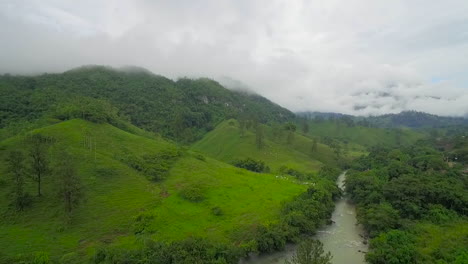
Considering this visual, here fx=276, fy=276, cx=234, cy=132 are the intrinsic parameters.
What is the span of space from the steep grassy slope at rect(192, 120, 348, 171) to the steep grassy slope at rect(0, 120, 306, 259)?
48.6 m

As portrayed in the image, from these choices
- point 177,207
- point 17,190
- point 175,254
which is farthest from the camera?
point 177,207

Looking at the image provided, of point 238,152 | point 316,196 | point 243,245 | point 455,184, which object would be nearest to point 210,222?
point 243,245

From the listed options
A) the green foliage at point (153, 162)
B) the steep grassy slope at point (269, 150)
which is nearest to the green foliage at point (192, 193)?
the green foliage at point (153, 162)

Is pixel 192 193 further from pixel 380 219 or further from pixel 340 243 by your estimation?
pixel 380 219

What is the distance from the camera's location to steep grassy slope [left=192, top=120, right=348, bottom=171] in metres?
151

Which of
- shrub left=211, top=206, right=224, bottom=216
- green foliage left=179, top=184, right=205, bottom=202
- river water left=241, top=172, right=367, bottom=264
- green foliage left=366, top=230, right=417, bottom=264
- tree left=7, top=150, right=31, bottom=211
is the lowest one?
river water left=241, top=172, right=367, bottom=264

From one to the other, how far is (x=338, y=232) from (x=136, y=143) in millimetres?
75433

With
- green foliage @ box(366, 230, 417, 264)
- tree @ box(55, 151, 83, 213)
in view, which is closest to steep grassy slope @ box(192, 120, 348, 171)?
green foliage @ box(366, 230, 417, 264)

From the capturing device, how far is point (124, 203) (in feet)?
228

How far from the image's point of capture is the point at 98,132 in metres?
103

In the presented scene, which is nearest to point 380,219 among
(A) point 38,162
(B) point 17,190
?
(A) point 38,162

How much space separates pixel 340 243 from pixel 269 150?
A: 3858 inches

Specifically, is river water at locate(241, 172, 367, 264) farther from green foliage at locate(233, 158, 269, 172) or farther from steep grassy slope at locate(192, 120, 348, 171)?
steep grassy slope at locate(192, 120, 348, 171)

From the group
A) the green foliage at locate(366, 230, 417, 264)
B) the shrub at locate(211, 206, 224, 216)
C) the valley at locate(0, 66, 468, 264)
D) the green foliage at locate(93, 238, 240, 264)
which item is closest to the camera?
the green foliage at locate(93, 238, 240, 264)
